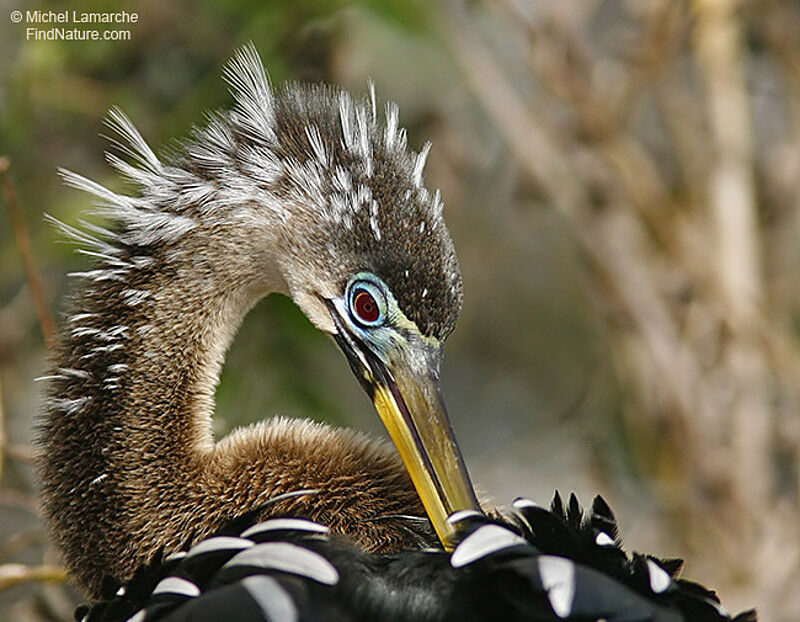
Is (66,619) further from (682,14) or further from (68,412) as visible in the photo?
(682,14)

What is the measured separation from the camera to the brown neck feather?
117 centimetres

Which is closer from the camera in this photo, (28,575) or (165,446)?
(165,446)

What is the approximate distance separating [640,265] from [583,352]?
2.71ft

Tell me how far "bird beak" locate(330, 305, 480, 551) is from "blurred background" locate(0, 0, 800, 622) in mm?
1091

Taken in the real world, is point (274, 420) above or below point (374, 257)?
below

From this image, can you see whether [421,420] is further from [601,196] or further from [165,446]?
[601,196]

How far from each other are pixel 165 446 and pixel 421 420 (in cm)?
Answer: 29

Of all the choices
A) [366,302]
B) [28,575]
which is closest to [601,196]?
[366,302]

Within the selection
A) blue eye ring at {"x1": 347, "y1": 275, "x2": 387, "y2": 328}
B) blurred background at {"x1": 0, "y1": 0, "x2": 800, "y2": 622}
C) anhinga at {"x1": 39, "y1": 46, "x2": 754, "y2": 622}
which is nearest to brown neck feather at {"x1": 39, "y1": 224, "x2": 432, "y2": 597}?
anhinga at {"x1": 39, "y1": 46, "x2": 754, "y2": 622}

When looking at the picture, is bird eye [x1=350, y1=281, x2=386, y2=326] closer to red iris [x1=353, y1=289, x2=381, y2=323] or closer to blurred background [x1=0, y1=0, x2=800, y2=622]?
red iris [x1=353, y1=289, x2=381, y2=323]

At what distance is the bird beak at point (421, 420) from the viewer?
3.72 feet

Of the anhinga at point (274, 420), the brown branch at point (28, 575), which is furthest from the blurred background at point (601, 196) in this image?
the anhinga at point (274, 420)

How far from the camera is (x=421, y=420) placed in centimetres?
116

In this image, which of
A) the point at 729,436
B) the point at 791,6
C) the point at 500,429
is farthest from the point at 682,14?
the point at 500,429
